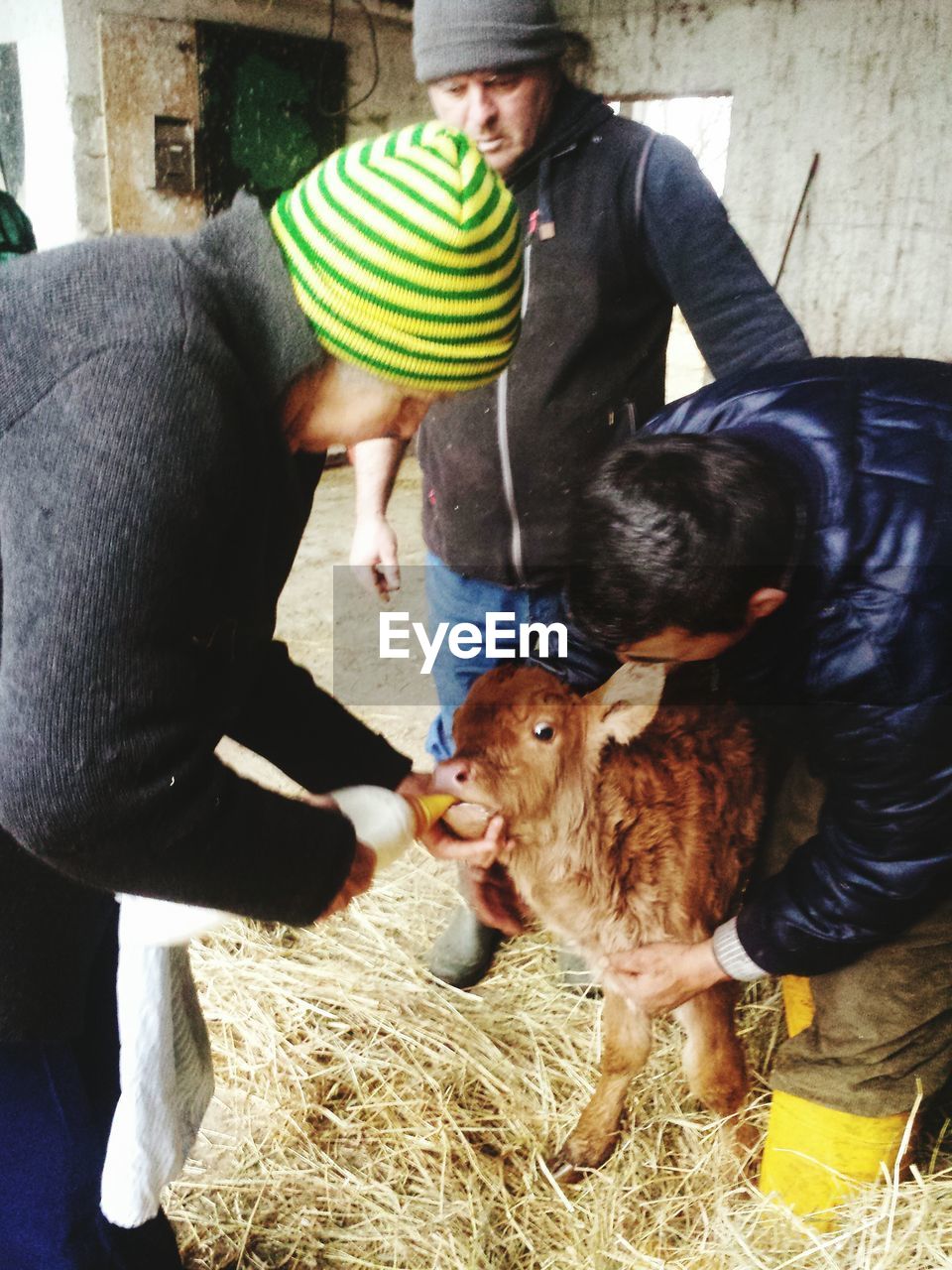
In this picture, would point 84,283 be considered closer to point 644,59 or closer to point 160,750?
point 160,750

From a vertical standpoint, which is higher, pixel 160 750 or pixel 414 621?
pixel 160 750

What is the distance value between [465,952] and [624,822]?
90 cm

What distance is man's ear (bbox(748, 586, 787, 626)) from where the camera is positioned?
1.69 meters

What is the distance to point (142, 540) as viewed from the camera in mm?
1048

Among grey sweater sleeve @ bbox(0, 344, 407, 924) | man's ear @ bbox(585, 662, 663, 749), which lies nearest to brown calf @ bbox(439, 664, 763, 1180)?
man's ear @ bbox(585, 662, 663, 749)

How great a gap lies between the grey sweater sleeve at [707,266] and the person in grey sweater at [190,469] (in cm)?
123

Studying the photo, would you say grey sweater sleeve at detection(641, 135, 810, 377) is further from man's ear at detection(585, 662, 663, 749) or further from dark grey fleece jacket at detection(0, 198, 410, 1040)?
dark grey fleece jacket at detection(0, 198, 410, 1040)

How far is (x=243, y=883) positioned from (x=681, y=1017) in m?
1.51

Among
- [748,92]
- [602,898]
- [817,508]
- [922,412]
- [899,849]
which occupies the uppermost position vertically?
[748,92]

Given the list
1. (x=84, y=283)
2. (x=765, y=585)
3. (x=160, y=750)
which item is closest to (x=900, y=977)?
(x=765, y=585)

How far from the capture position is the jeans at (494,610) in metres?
2.74

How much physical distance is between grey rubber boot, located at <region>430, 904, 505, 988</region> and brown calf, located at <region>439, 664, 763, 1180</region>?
2.03 ft

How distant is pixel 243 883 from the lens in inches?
52.9

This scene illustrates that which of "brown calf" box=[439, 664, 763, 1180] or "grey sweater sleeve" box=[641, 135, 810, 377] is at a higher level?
"grey sweater sleeve" box=[641, 135, 810, 377]
